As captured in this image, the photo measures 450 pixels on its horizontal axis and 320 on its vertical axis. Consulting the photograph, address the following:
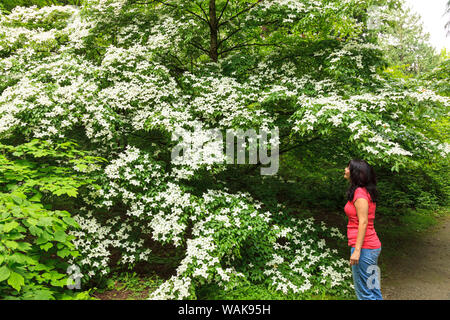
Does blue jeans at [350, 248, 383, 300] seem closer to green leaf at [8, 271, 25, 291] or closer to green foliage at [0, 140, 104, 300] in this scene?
green foliage at [0, 140, 104, 300]

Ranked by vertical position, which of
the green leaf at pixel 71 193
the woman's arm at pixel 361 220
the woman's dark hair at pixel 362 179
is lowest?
the woman's arm at pixel 361 220

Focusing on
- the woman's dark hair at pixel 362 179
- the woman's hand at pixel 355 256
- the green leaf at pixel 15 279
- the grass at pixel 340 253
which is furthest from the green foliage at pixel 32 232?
the woman's dark hair at pixel 362 179

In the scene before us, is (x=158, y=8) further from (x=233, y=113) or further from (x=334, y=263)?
(x=334, y=263)

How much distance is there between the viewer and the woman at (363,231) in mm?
2834

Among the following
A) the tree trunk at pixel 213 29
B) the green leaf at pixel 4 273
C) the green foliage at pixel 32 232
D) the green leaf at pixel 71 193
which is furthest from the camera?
the tree trunk at pixel 213 29

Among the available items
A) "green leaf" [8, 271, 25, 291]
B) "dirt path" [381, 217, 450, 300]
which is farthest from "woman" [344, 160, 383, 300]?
"green leaf" [8, 271, 25, 291]

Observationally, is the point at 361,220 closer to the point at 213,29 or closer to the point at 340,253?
the point at 340,253

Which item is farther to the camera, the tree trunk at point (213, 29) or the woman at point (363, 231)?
the tree trunk at point (213, 29)

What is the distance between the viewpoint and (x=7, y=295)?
7.91 ft

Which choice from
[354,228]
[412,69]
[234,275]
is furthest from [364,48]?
[412,69]

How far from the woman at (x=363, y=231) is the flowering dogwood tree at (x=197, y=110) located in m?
1.01
